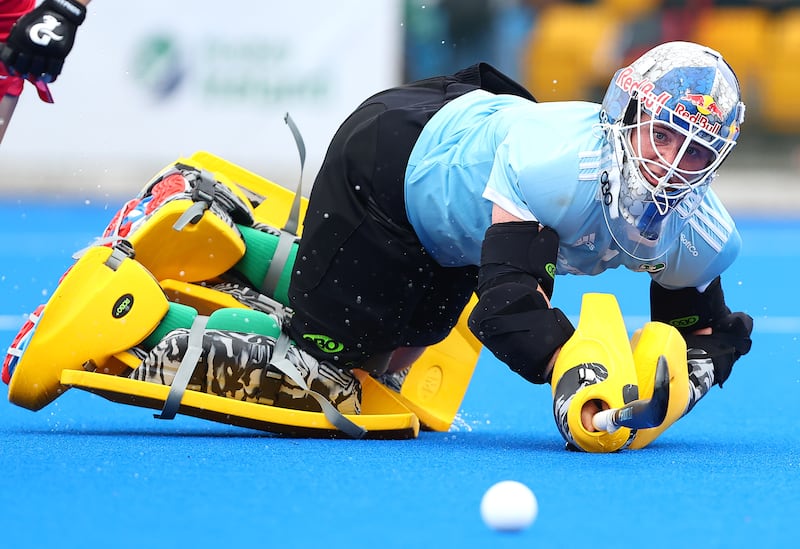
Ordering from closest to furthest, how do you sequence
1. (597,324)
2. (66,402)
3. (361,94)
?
(597,324) < (66,402) < (361,94)

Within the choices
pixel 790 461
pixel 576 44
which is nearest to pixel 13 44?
pixel 790 461

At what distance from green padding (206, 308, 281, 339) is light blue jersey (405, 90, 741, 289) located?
1.98 feet

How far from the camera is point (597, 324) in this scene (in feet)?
12.2

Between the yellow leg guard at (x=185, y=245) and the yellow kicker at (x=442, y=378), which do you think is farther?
the yellow kicker at (x=442, y=378)

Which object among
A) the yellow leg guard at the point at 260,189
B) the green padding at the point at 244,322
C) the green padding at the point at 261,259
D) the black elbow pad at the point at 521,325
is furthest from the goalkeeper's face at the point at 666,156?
the yellow leg guard at the point at 260,189

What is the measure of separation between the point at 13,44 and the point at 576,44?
11.2 metres

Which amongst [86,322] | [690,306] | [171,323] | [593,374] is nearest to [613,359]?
[593,374]

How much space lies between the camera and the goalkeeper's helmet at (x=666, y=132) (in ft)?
11.7

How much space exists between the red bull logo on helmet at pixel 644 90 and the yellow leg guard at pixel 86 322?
1.53 meters

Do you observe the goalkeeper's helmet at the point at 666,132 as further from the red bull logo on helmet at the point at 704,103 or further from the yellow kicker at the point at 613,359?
the yellow kicker at the point at 613,359

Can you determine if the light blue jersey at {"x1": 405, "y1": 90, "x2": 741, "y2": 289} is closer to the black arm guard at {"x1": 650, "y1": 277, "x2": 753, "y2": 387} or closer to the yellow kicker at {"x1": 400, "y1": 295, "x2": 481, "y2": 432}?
the black arm guard at {"x1": 650, "y1": 277, "x2": 753, "y2": 387}

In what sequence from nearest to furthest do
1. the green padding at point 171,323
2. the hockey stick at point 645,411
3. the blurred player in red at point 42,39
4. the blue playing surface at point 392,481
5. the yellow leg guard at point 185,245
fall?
the blue playing surface at point 392,481
the hockey stick at point 645,411
the blurred player in red at point 42,39
the green padding at point 171,323
the yellow leg guard at point 185,245

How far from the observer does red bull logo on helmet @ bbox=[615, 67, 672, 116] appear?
3596mm

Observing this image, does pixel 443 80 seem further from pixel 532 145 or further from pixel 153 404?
pixel 153 404
